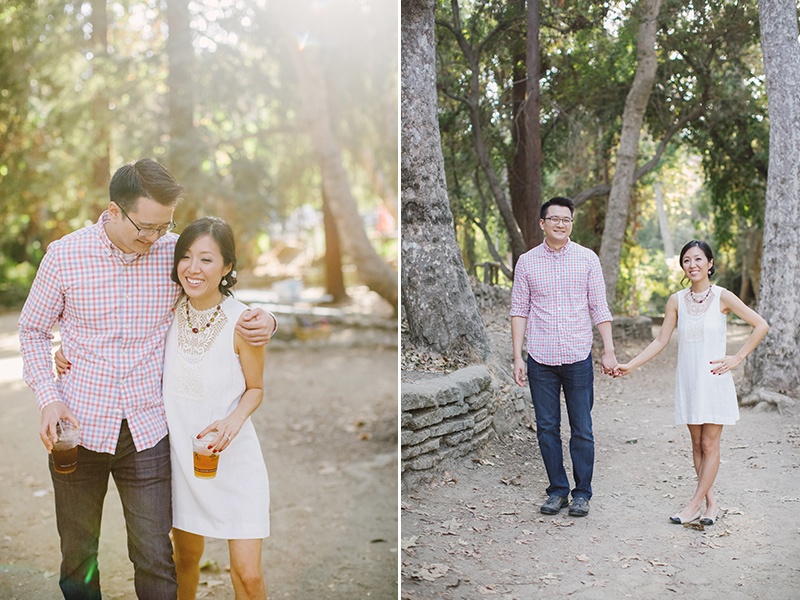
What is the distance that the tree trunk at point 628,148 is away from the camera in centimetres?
266

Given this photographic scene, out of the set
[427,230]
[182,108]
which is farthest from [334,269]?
[427,230]

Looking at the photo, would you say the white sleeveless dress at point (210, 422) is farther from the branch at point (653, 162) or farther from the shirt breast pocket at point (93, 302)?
the branch at point (653, 162)

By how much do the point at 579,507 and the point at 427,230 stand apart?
4.11 ft

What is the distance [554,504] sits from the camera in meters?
2.57

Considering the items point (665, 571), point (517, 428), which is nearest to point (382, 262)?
point (517, 428)

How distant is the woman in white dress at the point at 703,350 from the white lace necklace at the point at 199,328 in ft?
4.93

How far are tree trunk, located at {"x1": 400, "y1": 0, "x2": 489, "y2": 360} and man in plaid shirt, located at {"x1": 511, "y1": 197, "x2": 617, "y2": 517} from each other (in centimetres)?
24

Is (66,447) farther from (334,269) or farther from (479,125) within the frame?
(334,269)

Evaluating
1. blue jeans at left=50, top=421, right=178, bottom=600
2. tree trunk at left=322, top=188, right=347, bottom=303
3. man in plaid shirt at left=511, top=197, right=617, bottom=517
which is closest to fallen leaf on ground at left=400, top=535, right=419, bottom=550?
man in plaid shirt at left=511, top=197, right=617, bottom=517

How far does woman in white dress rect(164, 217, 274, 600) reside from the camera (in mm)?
2359

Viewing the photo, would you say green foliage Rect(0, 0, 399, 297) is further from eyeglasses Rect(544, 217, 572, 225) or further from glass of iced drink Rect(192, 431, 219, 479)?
glass of iced drink Rect(192, 431, 219, 479)

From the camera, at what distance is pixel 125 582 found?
3859 millimetres

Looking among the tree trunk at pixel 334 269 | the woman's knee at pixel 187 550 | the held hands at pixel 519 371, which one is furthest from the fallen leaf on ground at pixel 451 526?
the tree trunk at pixel 334 269

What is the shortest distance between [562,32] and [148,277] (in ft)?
6.18
